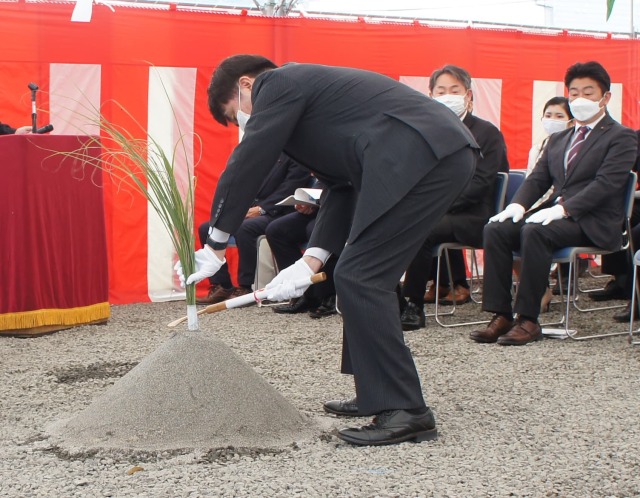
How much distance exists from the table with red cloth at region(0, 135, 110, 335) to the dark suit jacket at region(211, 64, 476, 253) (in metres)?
2.51

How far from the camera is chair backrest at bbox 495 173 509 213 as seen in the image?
5605 mm

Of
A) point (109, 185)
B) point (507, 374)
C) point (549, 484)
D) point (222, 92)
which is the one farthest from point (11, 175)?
point (549, 484)

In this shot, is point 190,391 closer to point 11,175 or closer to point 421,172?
point 421,172

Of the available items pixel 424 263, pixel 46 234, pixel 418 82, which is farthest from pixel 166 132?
pixel 424 263

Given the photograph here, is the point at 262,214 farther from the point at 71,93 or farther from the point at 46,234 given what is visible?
the point at 46,234

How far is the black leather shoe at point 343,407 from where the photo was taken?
333 cm

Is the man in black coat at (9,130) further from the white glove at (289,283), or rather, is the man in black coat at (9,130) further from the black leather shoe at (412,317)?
the white glove at (289,283)

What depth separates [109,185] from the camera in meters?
6.45

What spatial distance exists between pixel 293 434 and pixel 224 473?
45 cm

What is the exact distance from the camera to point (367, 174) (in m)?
2.87

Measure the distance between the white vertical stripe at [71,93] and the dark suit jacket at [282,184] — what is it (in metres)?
1.25

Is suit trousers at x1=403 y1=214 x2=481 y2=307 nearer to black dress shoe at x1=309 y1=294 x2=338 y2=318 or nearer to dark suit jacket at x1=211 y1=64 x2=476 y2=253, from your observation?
black dress shoe at x1=309 y1=294 x2=338 y2=318

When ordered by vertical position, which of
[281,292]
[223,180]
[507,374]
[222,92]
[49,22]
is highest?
[49,22]

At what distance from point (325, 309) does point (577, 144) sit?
1.85 metres
